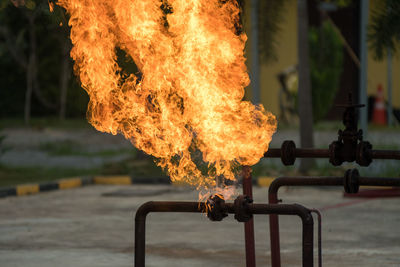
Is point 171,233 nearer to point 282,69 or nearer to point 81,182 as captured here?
point 81,182

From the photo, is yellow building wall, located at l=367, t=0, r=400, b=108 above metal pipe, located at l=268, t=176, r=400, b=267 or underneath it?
above

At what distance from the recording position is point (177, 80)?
5656mm

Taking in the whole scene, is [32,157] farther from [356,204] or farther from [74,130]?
[356,204]

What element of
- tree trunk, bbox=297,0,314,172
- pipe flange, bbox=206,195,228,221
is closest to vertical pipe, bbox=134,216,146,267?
pipe flange, bbox=206,195,228,221

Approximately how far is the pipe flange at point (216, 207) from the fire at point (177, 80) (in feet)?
1.70

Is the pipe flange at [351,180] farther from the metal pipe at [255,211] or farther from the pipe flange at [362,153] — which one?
the metal pipe at [255,211]

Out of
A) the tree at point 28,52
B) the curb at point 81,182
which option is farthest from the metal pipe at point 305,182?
the tree at point 28,52

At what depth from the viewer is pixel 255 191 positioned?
14508 mm

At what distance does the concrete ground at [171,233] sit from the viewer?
27.8ft

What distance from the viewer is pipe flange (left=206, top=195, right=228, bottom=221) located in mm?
4859

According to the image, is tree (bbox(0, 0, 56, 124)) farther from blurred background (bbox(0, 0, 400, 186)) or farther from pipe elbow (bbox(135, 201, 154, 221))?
pipe elbow (bbox(135, 201, 154, 221))

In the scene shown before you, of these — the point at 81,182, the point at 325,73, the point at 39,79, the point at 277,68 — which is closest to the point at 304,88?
the point at 81,182

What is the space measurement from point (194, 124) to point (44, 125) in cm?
2837

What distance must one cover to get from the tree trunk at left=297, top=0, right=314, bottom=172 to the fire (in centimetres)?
993
